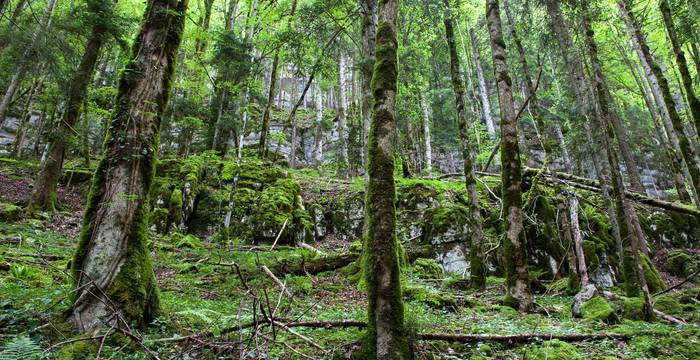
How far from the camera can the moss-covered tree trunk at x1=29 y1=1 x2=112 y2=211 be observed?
40.7ft

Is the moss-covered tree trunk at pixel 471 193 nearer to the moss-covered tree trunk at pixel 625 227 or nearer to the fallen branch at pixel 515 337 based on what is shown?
the moss-covered tree trunk at pixel 625 227

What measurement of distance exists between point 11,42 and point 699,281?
21.5m

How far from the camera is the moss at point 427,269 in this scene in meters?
10.3

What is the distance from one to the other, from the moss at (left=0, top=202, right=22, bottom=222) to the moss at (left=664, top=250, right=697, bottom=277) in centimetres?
2217

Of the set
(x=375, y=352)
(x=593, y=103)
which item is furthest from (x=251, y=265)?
(x=593, y=103)

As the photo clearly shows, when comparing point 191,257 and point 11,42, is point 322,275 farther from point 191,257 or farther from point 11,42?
point 11,42

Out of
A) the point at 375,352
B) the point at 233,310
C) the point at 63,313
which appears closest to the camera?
the point at 375,352

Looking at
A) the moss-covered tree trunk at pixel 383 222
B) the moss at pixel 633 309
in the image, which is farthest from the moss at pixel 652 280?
the moss-covered tree trunk at pixel 383 222

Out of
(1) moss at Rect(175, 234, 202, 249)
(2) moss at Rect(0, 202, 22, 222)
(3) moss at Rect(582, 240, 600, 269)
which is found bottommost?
(3) moss at Rect(582, 240, 600, 269)

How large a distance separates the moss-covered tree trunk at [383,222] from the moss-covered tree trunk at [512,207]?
13.5 ft

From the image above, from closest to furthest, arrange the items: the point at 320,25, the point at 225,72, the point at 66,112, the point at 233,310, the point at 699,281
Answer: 1. the point at 233,310
2. the point at 320,25
3. the point at 699,281
4. the point at 66,112
5. the point at 225,72

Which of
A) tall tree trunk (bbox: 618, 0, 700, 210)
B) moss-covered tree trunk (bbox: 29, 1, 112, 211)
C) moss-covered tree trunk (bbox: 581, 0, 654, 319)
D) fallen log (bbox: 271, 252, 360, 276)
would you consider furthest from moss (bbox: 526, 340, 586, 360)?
moss-covered tree trunk (bbox: 29, 1, 112, 211)

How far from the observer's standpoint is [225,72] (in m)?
14.8

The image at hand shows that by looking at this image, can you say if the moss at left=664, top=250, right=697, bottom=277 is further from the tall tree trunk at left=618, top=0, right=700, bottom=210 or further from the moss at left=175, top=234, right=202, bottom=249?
the moss at left=175, top=234, right=202, bottom=249
